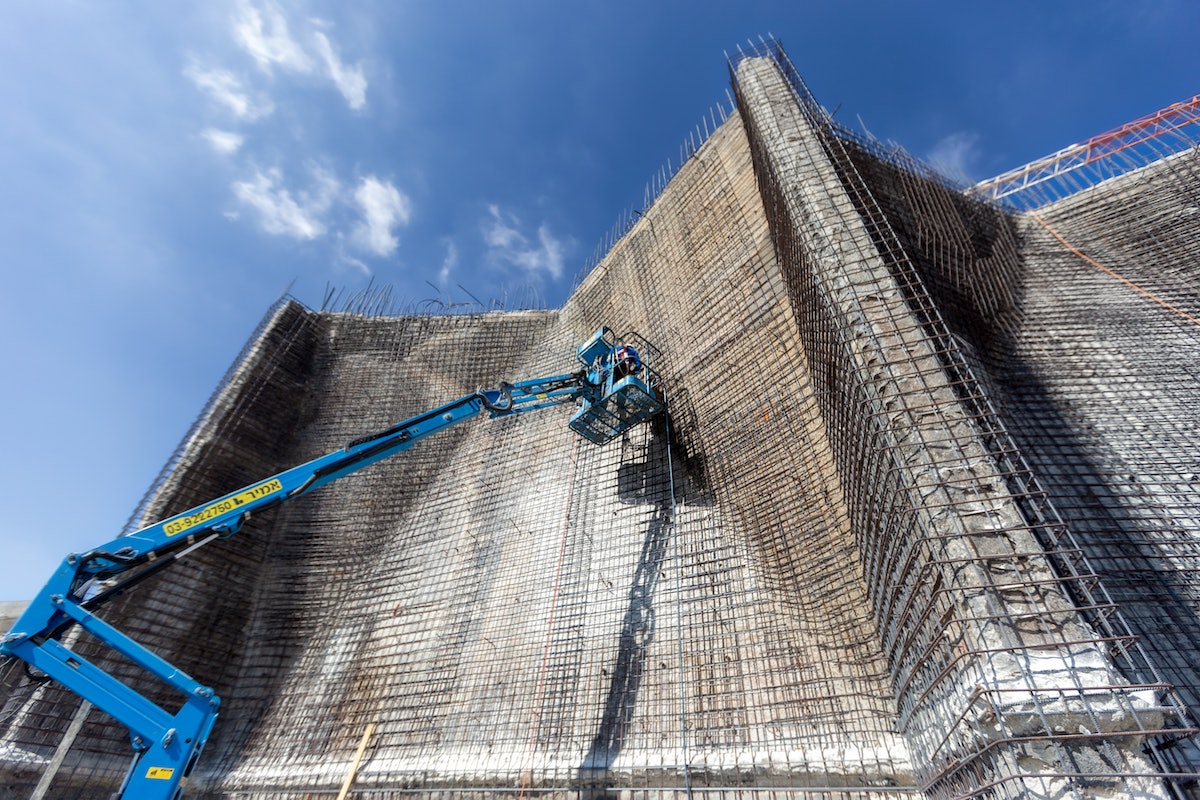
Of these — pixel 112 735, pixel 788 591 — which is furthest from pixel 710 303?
pixel 112 735

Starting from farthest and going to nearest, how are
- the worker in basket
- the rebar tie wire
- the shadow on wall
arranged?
the worker in basket → the rebar tie wire → the shadow on wall

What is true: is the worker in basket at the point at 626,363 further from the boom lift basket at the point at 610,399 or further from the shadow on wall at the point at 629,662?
the shadow on wall at the point at 629,662

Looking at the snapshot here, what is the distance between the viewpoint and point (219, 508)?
23.7 ft

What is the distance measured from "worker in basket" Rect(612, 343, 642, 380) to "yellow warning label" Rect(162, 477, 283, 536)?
5.63 metres

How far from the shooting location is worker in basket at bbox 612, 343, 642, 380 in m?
9.96

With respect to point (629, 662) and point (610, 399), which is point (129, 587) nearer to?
point (629, 662)

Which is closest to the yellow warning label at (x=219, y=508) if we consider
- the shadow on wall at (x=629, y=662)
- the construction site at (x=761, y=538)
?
the construction site at (x=761, y=538)

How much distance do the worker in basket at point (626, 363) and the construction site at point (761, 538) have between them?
1.10 meters

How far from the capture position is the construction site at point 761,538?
473 cm

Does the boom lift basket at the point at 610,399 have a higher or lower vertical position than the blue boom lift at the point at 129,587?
higher

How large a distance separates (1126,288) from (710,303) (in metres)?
7.33

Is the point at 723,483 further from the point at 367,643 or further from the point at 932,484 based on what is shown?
the point at 367,643

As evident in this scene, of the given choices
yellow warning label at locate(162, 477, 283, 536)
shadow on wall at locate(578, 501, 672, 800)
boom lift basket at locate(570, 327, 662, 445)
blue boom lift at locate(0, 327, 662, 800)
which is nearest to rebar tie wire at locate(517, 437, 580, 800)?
shadow on wall at locate(578, 501, 672, 800)

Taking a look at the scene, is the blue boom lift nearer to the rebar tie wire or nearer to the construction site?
the construction site
